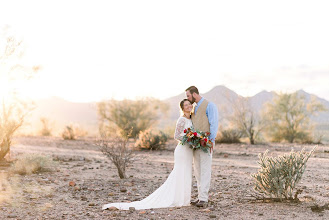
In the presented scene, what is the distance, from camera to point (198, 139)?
7090mm

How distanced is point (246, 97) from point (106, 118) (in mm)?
11310

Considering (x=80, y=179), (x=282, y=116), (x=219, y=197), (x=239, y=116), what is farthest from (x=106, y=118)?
(x=219, y=197)

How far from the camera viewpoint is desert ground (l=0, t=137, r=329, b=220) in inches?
269

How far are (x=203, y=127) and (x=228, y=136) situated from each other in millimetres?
16759

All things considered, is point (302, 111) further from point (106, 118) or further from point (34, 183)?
point (34, 183)

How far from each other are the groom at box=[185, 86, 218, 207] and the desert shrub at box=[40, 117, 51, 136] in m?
28.5

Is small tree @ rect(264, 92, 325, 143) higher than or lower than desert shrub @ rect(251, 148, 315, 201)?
higher

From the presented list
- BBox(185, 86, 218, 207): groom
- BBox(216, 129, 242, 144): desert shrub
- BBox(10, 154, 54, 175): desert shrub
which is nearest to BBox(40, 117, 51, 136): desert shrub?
BBox(216, 129, 242, 144): desert shrub

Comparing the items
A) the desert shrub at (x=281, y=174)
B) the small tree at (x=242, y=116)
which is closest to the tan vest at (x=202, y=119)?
the desert shrub at (x=281, y=174)

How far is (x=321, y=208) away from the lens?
21.9 ft

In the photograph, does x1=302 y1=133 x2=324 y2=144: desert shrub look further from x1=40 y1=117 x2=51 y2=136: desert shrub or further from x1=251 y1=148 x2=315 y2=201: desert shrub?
x1=40 y1=117 x2=51 y2=136: desert shrub

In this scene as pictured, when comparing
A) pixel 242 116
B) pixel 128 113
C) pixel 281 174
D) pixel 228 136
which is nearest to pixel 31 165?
pixel 281 174

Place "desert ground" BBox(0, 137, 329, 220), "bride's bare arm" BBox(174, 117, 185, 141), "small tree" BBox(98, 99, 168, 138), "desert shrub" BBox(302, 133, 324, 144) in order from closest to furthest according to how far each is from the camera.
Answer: "desert ground" BBox(0, 137, 329, 220) → "bride's bare arm" BBox(174, 117, 185, 141) → "desert shrub" BBox(302, 133, 324, 144) → "small tree" BBox(98, 99, 168, 138)

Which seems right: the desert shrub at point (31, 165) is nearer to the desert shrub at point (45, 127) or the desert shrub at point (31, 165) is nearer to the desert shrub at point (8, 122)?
the desert shrub at point (8, 122)
